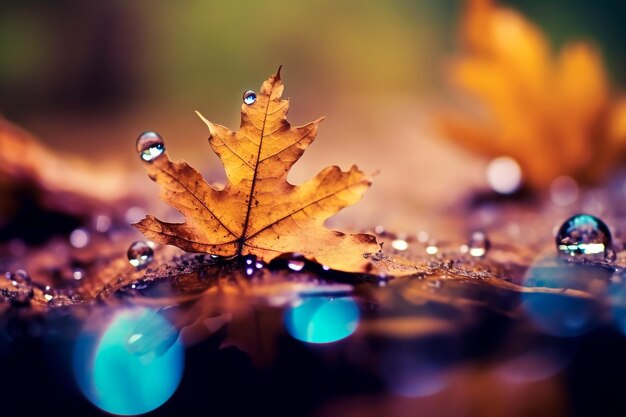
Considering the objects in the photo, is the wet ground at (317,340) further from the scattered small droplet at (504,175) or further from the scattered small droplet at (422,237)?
the scattered small droplet at (504,175)

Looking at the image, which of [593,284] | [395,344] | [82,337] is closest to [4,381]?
[82,337]

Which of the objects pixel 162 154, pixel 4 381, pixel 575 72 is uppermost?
pixel 575 72

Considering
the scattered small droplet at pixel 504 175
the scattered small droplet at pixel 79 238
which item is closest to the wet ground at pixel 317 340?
the scattered small droplet at pixel 79 238

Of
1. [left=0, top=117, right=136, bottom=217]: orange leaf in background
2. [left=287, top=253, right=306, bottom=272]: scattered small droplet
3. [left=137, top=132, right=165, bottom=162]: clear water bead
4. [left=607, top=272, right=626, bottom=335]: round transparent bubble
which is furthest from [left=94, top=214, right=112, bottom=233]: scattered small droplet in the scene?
[left=607, top=272, right=626, bottom=335]: round transparent bubble

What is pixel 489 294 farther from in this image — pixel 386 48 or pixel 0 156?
pixel 386 48

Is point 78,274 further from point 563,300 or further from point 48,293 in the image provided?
point 563,300

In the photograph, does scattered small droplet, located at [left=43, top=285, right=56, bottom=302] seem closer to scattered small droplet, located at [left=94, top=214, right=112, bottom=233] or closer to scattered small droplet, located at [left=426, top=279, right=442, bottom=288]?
scattered small droplet, located at [left=94, top=214, right=112, bottom=233]
